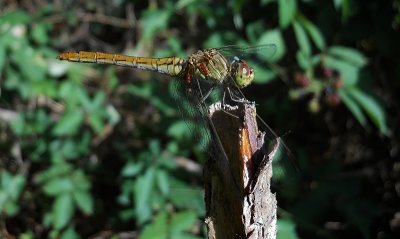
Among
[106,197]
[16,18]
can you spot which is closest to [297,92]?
[106,197]

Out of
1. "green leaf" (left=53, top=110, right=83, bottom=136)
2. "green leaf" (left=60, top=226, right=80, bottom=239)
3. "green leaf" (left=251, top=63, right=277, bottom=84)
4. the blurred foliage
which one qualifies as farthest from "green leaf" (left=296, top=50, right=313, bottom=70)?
"green leaf" (left=60, top=226, right=80, bottom=239)

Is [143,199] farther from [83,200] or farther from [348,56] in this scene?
[348,56]

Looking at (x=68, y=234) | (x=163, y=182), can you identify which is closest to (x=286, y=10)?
(x=163, y=182)

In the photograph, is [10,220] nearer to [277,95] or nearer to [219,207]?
[277,95]

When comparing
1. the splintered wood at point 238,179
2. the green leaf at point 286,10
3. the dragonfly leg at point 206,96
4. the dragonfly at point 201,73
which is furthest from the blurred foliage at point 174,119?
the splintered wood at point 238,179

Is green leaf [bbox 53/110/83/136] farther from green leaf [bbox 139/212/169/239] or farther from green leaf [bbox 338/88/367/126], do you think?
green leaf [bbox 338/88/367/126]
